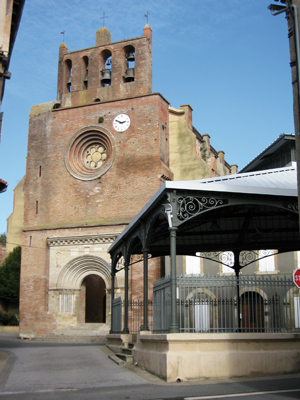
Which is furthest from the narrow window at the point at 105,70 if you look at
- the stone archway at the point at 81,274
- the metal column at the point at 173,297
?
the metal column at the point at 173,297

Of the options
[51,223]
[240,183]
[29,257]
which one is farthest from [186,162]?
[240,183]

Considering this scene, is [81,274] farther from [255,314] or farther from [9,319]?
[255,314]

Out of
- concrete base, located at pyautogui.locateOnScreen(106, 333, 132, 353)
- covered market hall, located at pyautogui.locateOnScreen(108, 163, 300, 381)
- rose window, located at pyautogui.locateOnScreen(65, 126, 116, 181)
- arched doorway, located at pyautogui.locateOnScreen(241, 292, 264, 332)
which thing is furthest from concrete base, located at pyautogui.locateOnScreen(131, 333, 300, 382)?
rose window, located at pyautogui.locateOnScreen(65, 126, 116, 181)

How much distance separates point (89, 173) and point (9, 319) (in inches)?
565

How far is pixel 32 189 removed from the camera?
29.6m

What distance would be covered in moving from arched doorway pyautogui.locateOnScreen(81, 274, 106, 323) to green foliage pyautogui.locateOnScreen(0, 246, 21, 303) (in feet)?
21.6

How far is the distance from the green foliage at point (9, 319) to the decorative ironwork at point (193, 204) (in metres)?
28.8

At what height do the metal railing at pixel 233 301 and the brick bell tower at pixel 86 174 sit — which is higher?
the brick bell tower at pixel 86 174

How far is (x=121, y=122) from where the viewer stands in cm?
2861

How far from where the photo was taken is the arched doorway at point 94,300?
110 ft

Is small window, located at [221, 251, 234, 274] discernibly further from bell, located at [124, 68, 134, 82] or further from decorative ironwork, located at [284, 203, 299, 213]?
bell, located at [124, 68, 134, 82]

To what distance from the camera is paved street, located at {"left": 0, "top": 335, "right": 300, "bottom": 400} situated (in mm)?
8406

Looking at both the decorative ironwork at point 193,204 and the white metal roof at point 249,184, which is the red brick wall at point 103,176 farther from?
the decorative ironwork at point 193,204

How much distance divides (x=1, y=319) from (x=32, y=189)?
38.8 ft
